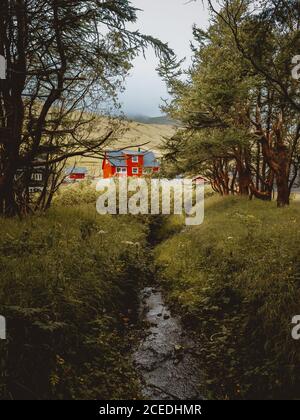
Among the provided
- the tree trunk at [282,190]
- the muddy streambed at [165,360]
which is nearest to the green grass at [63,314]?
the muddy streambed at [165,360]

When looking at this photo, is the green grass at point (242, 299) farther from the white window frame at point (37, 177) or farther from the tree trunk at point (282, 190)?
the white window frame at point (37, 177)

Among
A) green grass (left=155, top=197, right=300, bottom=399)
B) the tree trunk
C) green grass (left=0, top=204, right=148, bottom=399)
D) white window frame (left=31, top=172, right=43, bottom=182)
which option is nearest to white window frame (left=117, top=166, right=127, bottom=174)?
the tree trunk

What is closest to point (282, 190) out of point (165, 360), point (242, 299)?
point (242, 299)

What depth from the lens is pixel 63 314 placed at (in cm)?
581

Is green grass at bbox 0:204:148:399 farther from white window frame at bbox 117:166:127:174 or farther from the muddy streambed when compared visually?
white window frame at bbox 117:166:127:174

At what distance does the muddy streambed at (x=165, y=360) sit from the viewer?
5.43 metres

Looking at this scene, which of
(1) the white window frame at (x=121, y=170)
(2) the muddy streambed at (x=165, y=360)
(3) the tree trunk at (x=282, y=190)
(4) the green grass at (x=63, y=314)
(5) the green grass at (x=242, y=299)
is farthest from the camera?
(1) the white window frame at (x=121, y=170)

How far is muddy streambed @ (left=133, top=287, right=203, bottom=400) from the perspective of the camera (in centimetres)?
543

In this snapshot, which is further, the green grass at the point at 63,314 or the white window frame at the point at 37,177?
the white window frame at the point at 37,177

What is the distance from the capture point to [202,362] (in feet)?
20.1

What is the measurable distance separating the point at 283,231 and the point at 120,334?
6.34 meters

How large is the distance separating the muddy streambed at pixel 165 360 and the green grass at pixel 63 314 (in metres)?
0.33

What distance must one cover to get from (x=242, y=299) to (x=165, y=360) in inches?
87.6
